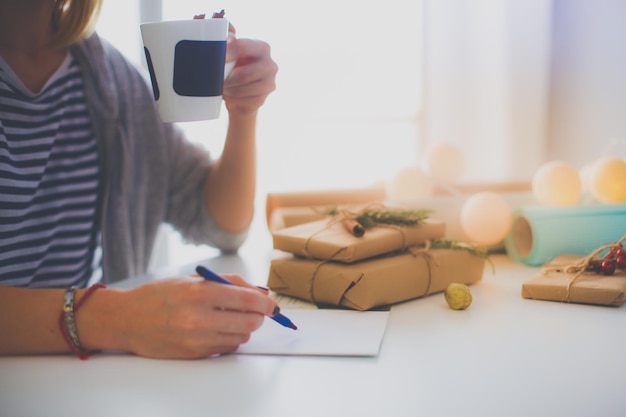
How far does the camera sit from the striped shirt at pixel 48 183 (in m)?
0.92

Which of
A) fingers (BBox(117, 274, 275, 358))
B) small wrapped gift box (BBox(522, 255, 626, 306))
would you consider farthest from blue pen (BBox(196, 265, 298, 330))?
small wrapped gift box (BBox(522, 255, 626, 306))

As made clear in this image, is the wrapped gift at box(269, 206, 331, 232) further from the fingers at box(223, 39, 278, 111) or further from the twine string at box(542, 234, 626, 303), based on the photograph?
the twine string at box(542, 234, 626, 303)

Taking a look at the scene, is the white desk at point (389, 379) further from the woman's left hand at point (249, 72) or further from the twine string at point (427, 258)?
the woman's left hand at point (249, 72)

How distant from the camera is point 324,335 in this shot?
659 millimetres

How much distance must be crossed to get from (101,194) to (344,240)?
547mm

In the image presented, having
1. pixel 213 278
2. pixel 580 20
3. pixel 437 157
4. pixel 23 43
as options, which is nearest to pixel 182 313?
pixel 213 278

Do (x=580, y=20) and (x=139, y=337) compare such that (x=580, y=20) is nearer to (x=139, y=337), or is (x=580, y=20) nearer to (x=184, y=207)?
(x=184, y=207)

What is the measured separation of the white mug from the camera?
63 centimetres

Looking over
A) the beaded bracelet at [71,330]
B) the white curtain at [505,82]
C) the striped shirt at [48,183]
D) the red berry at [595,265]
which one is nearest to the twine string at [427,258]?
the red berry at [595,265]

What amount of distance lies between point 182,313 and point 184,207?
66 cm

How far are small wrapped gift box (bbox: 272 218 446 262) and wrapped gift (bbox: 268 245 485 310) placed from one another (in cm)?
1

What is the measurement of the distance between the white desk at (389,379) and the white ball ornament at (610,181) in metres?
0.37

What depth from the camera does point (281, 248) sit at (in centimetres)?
83

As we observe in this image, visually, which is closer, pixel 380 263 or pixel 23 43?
pixel 380 263
